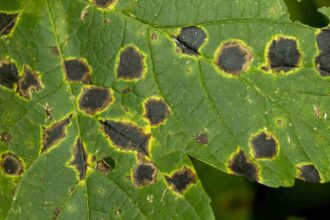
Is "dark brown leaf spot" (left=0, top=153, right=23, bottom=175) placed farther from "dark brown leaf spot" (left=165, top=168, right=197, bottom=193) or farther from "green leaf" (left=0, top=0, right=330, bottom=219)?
"dark brown leaf spot" (left=165, top=168, right=197, bottom=193)

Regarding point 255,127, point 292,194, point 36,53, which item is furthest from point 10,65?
point 292,194

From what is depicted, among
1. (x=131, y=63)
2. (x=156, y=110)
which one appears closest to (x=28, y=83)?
(x=131, y=63)

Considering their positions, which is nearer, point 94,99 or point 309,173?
point 309,173

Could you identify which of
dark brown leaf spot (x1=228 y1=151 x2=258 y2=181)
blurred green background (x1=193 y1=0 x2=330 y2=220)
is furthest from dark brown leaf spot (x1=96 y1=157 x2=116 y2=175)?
blurred green background (x1=193 y1=0 x2=330 y2=220)

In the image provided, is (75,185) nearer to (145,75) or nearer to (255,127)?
(145,75)

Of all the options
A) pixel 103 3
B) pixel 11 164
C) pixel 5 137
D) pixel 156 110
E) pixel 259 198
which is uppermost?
pixel 103 3

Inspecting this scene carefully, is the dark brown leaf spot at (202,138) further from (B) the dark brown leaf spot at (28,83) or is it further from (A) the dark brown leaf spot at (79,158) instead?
(B) the dark brown leaf spot at (28,83)

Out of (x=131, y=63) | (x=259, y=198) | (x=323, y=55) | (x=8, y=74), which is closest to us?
(x=323, y=55)

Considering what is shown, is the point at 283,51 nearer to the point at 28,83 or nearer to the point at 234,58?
the point at 234,58
